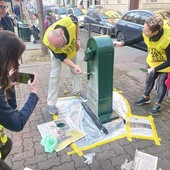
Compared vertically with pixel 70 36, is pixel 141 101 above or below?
below

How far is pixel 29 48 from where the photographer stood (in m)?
8.62

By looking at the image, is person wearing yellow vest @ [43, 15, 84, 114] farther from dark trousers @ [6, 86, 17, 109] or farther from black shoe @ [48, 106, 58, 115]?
dark trousers @ [6, 86, 17, 109]

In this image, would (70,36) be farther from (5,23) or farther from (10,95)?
(5,23)

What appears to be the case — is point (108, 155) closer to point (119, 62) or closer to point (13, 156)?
point (13, 156)

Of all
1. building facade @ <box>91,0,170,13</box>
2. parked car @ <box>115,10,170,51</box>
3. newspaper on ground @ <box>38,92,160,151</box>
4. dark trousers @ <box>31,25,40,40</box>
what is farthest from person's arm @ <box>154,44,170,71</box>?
building facade @ <box>91,0,170,13</box>

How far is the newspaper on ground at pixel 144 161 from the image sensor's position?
2.27 meters

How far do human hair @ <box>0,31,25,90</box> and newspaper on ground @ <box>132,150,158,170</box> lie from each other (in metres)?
1.55

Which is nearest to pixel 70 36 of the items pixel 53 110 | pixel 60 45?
pixel 60 45

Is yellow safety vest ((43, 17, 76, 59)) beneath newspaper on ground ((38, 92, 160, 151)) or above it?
above

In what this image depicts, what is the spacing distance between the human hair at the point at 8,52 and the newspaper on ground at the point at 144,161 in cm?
155

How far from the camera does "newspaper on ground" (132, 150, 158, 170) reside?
2.27 meters

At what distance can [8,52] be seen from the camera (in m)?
1.45

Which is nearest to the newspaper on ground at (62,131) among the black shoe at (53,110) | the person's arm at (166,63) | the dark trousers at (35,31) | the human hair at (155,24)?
the black shoe at (53,110)

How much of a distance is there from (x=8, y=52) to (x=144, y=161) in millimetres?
1740
